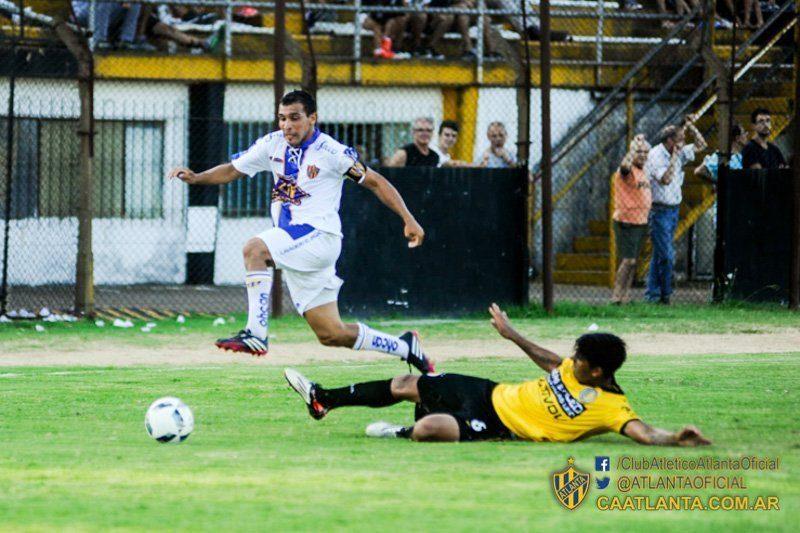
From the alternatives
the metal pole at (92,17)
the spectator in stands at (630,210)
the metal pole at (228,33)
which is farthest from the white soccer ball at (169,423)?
the metal pole at (228,33)

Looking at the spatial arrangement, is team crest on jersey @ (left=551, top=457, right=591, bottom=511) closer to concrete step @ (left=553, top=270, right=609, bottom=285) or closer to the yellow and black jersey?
the yellow and black jersey

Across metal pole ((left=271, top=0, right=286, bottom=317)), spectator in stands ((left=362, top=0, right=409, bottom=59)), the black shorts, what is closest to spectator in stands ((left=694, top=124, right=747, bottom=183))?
spectator in stands ((left=362, top=0, right=409, bottom=59))

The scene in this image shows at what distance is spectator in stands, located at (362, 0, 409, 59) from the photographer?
23.6m

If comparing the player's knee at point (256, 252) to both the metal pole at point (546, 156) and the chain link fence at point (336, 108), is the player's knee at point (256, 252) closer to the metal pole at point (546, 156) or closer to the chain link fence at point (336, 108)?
the metal pole at point (546, 156)

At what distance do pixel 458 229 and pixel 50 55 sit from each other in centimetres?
712

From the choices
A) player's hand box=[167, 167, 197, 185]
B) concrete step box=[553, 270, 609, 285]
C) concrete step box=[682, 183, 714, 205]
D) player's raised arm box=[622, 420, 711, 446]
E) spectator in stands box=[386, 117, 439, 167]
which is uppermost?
spectator in stands box=[386, 117, 439, 167]

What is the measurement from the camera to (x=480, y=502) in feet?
22.5

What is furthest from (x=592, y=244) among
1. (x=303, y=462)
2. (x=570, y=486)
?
(x=570, y=486)

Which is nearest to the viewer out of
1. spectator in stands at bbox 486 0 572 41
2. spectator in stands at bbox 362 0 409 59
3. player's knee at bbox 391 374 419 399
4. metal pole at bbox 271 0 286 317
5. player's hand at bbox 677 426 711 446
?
player's hand at bbox 677 426 711 446

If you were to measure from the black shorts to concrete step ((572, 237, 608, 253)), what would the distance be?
1580 centimetres

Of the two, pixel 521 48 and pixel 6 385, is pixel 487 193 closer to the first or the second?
pixel 521 48

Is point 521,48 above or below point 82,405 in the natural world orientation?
above

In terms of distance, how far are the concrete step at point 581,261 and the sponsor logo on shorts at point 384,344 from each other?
45.7 ft

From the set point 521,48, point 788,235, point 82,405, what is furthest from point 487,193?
point 82,405
